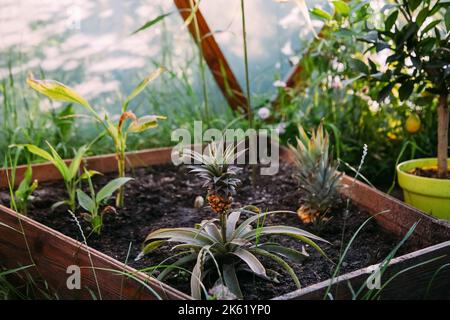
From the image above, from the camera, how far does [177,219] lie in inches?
74.3

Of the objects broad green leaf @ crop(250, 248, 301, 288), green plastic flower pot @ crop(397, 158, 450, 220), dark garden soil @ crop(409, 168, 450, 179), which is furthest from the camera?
dark garden soil @ crop(409, 168, 450, 179)

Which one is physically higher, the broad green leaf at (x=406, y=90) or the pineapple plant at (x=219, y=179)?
the broad green leaf at (x=406, y=90)

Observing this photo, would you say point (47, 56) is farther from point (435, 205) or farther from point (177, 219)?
point (435, 205)

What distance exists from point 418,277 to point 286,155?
1187 millimetres

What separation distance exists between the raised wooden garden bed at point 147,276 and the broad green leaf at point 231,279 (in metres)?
0.15

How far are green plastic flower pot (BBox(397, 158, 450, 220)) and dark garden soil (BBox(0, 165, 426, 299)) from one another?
0.20 m

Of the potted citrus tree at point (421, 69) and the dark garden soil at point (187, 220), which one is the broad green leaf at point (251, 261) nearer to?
A: the dark garden soil at point (187, 220)

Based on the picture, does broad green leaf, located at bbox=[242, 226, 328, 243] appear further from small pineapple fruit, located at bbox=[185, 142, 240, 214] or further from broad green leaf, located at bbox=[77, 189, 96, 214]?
broad green leaf, located at bbox=[77, 189, 96, 214]

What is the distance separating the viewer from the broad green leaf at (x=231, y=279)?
1.33 metres

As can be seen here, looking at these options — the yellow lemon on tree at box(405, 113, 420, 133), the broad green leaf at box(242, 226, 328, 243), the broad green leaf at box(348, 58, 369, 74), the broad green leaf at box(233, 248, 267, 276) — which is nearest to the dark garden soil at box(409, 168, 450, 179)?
the yellow lemon on tree at box(405, 113, 420, 133)

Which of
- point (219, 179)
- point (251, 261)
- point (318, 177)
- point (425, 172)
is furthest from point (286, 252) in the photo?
point (425, 172)

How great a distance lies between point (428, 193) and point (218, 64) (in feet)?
5.26

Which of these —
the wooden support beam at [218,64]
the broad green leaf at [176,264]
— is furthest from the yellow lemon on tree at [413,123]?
the broad green leaf at [176,264]

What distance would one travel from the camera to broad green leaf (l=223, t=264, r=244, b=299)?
4.37 ft
